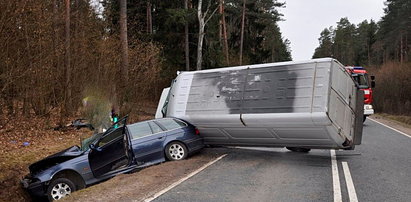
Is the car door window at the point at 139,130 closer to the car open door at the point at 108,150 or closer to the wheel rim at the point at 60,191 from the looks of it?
the car open door at the point at 108,150

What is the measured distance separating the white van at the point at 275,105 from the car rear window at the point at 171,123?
22 centimetres

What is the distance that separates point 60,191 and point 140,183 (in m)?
1.66

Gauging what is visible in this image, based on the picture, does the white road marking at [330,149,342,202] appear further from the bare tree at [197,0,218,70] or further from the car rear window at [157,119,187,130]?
the bare tree at [197,0,218,70]

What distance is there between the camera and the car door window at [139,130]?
31.5ft

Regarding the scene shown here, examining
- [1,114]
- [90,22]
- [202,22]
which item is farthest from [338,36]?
[1,114]

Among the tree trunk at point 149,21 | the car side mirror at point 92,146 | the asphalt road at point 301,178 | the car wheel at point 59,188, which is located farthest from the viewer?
the tree trunk at point 149,21

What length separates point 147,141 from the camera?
954 cm

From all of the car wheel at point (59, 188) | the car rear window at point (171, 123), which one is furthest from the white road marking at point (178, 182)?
the car wheel at point (59, 188)

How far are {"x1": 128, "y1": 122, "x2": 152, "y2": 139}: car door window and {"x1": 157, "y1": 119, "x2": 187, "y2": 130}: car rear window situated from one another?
17.0 inches

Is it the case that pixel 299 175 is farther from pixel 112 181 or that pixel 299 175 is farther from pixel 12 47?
pixel 12 47

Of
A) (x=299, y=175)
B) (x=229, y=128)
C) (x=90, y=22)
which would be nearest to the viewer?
(x=299, y=175)

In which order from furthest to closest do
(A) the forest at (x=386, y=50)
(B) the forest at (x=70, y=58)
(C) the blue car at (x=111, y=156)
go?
(A) the forest at (x=386, y=50), (B) the forest at (x=70, y=58), (C) the blue car at (x=111, y=156)

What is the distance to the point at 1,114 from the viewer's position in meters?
13.1

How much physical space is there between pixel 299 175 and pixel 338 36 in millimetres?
94773
